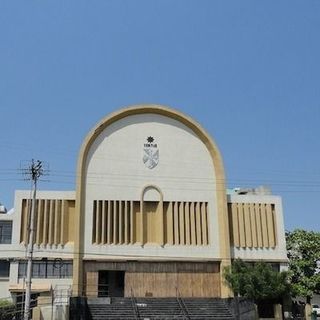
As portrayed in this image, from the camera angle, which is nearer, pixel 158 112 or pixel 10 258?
pixel 10 258

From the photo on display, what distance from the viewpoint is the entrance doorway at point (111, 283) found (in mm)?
39250

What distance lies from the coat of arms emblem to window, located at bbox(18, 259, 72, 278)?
9.44 m

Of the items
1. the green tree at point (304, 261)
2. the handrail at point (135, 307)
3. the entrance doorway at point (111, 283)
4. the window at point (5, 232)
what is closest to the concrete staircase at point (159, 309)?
the handrail at point (135, 307)

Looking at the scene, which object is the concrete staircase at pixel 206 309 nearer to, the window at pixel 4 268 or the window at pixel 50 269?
the window at pixel 50 269

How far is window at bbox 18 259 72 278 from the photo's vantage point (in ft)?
123

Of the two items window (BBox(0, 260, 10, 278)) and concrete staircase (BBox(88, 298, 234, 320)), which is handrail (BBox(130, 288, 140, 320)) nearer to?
concrete staircase (BBox(88, 298, 234, 320))

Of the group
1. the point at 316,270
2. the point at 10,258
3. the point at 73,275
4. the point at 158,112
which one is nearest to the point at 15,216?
the point at 10,258

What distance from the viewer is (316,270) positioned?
133 ft

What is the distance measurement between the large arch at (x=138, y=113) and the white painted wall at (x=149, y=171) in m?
0.35

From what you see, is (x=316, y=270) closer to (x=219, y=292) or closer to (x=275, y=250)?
(x=275, y=250)

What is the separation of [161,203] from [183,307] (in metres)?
7.87

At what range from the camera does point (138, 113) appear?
41.7 meters

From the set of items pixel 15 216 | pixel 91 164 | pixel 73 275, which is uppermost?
pixel 91 164

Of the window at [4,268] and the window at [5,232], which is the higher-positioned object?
the window at [5,232]
